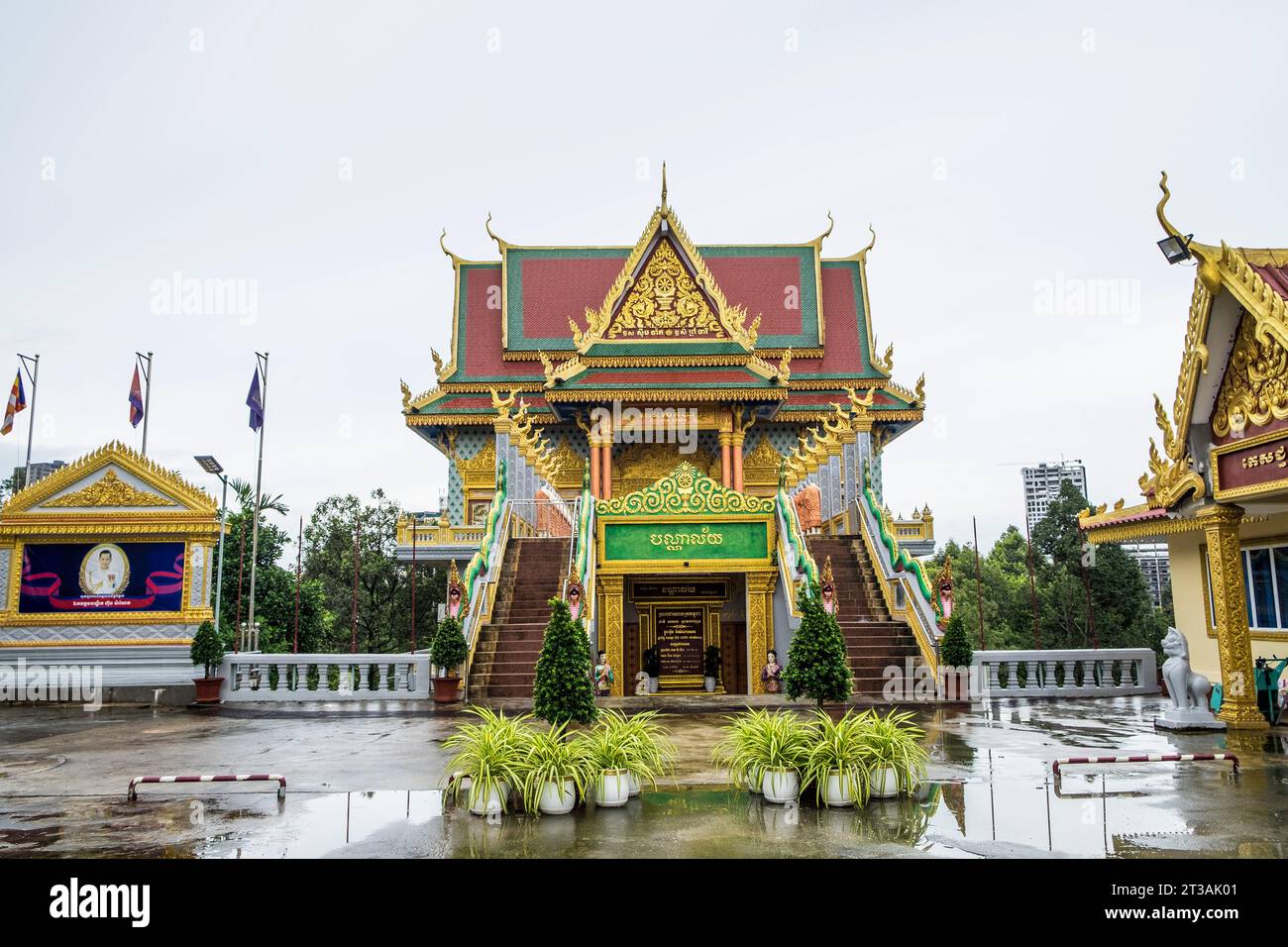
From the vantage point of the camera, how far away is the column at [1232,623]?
11.5 metres

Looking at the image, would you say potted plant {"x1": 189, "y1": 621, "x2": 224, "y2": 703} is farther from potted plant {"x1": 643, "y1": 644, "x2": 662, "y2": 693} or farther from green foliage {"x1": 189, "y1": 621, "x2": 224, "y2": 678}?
potted plant {"x1": 643, "y1": 644, "x2": 662, "y2": 693}

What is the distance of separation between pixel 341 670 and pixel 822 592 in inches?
337

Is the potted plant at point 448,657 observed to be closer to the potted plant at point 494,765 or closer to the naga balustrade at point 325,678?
the naga balustrade at point 325,678

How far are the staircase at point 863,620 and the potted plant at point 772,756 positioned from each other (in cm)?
685

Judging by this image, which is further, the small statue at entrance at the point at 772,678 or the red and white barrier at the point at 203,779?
the small statue at entrance at the point at 772,678

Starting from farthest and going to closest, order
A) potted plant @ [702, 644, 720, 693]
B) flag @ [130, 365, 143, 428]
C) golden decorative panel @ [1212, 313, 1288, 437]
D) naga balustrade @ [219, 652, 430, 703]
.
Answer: flag @ [130, 365, 143, 428] < potted plant @ [702, 644, 720, 693] < naga balustrade @ [219, 652, 430, 703] < golden decorative panel @ [1212, 313, 1288, 437]

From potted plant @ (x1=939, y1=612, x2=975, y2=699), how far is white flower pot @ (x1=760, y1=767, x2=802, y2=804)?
8274 mm

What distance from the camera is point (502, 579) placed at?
18734mm

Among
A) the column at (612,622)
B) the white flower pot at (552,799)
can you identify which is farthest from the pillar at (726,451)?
the white flower pot at (552,799)

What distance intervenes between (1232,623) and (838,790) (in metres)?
7.13

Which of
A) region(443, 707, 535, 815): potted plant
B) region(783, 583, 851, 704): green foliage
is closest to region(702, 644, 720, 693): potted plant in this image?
region(783, 583, 851, 704): green foliage

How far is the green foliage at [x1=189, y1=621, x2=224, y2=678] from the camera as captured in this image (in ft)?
54.0

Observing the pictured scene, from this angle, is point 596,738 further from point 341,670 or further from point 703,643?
point 703,643
